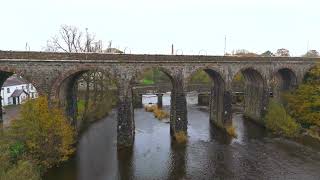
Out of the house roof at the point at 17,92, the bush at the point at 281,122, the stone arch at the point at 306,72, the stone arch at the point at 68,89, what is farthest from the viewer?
the house roof at the point at 17,92

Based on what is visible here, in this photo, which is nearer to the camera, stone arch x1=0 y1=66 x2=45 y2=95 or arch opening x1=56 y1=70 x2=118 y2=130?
stone arch x1=0 y1=66 x2=45 y2=95

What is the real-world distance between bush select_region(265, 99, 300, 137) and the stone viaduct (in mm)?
4068

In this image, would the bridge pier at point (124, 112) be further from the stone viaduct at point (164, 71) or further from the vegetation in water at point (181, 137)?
the vegetation in water at point (181, 137)

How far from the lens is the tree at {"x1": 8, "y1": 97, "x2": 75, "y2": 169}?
82.6 feet

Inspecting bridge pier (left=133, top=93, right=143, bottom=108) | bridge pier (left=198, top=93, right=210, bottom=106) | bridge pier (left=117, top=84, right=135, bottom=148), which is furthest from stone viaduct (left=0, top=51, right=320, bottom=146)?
bridge pier (left=133, top=93, right=143, bottom=108)

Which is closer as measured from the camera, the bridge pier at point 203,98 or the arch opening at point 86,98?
the arch opening at point 86,98

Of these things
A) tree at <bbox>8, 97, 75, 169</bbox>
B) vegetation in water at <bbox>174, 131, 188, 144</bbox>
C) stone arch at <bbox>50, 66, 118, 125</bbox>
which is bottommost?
vegetation in water at <bbox>174, 131, 188, 144</bbox>

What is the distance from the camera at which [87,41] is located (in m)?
46.8

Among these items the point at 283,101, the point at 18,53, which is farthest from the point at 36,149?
the point at 283,101

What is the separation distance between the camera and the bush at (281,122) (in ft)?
123

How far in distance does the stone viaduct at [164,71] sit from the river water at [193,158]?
2364mm

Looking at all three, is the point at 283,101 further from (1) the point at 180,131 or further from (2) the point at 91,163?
(2) the point at 91,163

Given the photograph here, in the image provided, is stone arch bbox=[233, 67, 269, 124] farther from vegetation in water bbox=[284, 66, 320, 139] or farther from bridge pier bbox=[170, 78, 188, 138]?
bridge pier bbox=[170, 78, 188, 138]

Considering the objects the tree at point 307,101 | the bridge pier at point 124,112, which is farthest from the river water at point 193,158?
the tree at point 307,101
